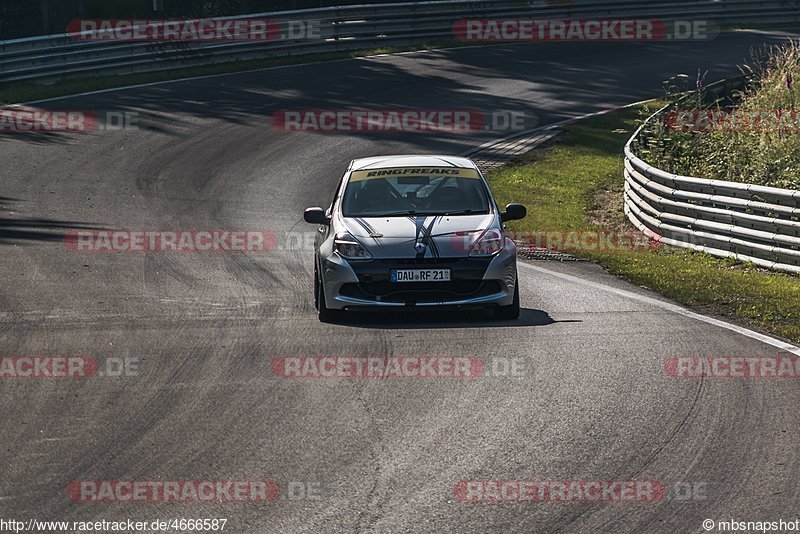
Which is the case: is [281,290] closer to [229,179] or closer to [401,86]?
[229,179]

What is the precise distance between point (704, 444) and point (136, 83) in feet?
77.6

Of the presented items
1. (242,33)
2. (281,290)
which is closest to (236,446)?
(281,290)

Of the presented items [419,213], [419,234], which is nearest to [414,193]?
[419,213]

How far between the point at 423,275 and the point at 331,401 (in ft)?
9.94

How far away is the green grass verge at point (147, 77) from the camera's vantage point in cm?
2705

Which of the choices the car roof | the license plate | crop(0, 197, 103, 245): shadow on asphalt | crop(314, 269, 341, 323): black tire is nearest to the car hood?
the license plate

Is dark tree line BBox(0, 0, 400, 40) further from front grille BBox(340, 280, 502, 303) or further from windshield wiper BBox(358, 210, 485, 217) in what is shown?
front grille BBox(340, 280, 502, 303)

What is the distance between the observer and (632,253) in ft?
53.6

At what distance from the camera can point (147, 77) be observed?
2948 centimetres

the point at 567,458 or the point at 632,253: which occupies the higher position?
the point at 567,458

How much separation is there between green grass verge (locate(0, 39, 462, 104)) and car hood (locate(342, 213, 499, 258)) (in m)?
16.8

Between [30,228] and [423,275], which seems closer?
[423,275]

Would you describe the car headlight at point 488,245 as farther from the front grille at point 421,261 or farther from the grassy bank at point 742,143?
the grassy bank at point 742,143

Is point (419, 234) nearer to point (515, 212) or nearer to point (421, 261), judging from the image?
point (421, 261)
